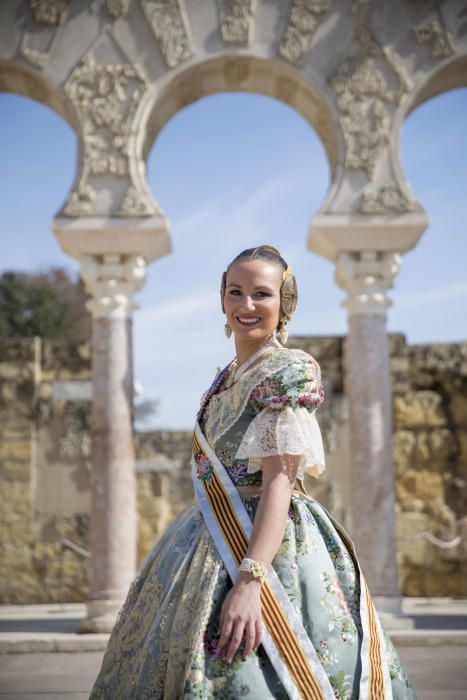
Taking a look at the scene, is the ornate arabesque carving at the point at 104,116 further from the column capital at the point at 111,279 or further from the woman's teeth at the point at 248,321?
the woman's teeth at the point at 248,321

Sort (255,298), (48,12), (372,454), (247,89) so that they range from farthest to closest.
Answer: (247,89), (48,12), (372,454), (255,298)

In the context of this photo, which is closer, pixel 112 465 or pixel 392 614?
pixel 392 614

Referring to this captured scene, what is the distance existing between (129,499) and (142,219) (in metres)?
2.26

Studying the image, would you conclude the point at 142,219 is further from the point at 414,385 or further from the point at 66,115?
the point at 414,385

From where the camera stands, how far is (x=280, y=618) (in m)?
2.12

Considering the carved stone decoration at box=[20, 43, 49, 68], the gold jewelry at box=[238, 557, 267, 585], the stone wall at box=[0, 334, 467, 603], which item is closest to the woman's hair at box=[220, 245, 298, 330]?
the gold jewelry at box=[238, 557, 267, 585]

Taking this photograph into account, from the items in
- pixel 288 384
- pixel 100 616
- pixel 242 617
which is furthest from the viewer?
pixel 100 616

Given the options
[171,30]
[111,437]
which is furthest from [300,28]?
[111,437]

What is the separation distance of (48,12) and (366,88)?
2748 mm

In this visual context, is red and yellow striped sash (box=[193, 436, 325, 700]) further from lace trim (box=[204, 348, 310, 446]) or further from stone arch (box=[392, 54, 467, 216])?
stone arch (box=[392, 54, 467, 216])

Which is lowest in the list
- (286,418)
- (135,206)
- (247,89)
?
(286,418)

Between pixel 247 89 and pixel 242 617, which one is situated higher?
pixel 247 89

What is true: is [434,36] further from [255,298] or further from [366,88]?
[255,298]

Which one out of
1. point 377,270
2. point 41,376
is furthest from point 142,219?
point 41,376
